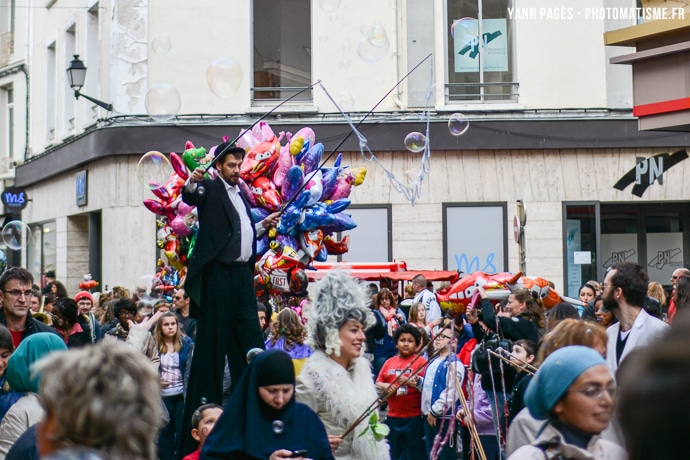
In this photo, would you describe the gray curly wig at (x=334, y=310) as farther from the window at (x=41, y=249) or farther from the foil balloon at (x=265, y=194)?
the window at (x=41, y=249)

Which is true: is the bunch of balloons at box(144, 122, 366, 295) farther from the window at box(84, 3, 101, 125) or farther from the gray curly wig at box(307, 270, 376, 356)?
the window at box(84, 3, 101, 125)

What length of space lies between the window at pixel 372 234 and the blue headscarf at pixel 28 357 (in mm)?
16853

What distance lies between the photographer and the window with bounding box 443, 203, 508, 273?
72.0 feet

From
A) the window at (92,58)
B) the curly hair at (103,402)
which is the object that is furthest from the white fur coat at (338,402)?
the window at (92,58)

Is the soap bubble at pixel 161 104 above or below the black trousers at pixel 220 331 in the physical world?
above

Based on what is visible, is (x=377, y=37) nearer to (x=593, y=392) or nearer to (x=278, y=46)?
(x=278, y=46)

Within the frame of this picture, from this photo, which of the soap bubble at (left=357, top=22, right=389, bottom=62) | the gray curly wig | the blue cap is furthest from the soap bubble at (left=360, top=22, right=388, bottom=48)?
the blue cap

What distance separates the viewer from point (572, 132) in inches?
859

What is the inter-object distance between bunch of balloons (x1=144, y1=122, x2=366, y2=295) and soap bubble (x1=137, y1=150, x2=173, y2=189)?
2.26 metres

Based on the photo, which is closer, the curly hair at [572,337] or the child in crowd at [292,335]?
the curly hair at [572,337]

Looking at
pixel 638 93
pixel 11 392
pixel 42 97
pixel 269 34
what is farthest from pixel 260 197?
pixel 42 97

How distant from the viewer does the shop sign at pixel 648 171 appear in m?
21.9

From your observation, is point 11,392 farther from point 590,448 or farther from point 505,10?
point 505,10

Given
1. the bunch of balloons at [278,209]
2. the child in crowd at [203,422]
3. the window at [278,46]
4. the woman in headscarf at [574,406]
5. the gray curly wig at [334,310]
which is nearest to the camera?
the woman in headscarf at [574,406]
